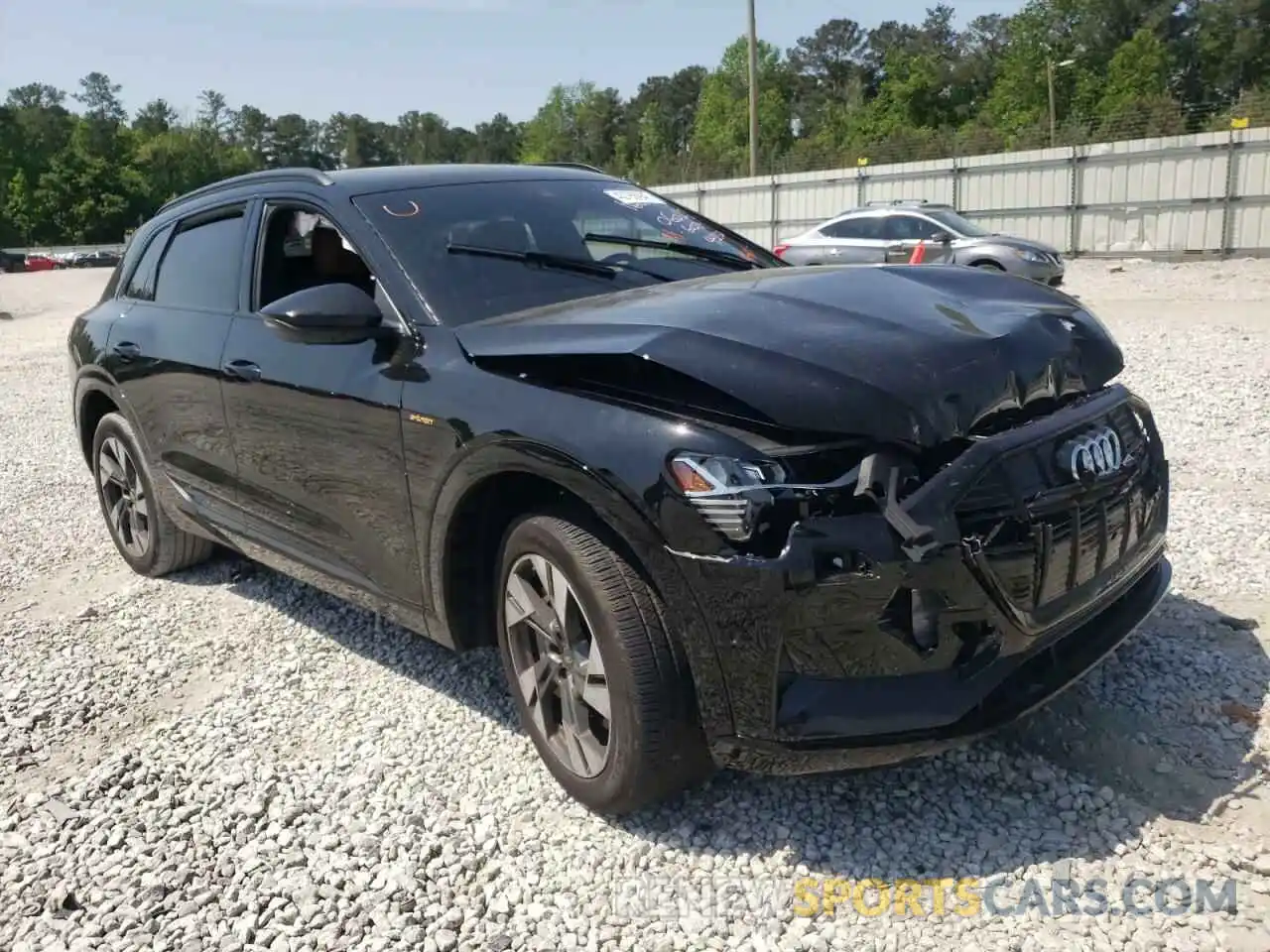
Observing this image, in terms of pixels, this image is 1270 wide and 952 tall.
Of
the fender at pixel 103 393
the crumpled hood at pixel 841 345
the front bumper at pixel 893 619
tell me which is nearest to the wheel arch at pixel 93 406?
the fender at pixel 103 393

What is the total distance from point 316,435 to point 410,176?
1.09 meters

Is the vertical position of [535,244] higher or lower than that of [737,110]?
lower

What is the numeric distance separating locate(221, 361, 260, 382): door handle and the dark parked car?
0.02 m

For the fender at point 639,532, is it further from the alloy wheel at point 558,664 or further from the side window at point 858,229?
the side window at point 858,229

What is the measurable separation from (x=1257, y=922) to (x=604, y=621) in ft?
5.29

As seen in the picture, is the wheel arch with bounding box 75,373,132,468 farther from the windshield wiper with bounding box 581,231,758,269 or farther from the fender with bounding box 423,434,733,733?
the fender with bounding box 423,434,733,733

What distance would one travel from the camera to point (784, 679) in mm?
2486

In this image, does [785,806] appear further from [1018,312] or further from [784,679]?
[1018,312]

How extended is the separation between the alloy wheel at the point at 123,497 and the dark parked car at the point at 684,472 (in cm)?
147

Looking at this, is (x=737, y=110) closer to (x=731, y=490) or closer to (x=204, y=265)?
(x=204, y=265)

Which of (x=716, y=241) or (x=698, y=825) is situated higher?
(x=716, y=241)

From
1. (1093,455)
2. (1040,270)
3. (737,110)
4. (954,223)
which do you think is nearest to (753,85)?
(954,223)

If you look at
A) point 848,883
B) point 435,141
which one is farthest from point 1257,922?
point 435,141

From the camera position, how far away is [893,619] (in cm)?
246
